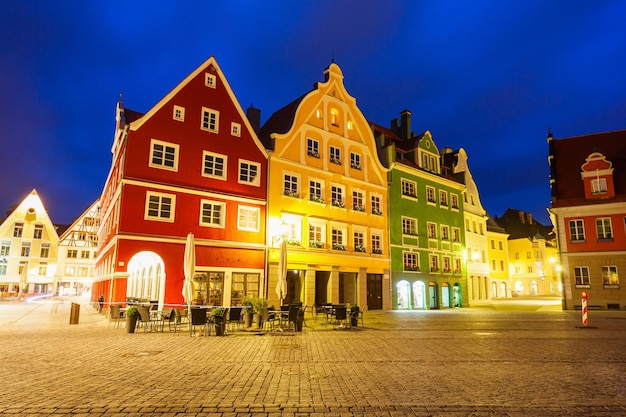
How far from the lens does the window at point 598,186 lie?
34.3 m

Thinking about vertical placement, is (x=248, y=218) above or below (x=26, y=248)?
below

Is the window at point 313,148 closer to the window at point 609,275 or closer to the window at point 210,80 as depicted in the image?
the window at point 210,80

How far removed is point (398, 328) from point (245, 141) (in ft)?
49.7

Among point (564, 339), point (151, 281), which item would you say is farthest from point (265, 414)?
point (151, 281)

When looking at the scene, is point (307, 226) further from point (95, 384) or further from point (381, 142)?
point (95, 384)

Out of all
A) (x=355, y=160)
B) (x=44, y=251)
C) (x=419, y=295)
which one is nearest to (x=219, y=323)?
(x=355, y=160)

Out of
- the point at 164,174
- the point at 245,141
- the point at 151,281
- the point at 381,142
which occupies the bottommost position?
the point at 151,281

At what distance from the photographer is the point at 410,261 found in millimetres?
36406

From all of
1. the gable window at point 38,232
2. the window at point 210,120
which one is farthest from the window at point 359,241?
the gable window at point 38,232

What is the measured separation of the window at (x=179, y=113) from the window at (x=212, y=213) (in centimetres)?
488

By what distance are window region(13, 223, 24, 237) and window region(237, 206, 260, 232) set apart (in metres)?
60.9

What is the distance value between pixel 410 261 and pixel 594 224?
1414 centimetres

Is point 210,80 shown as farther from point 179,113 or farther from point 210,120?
point 179,113

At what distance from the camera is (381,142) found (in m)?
37.5
